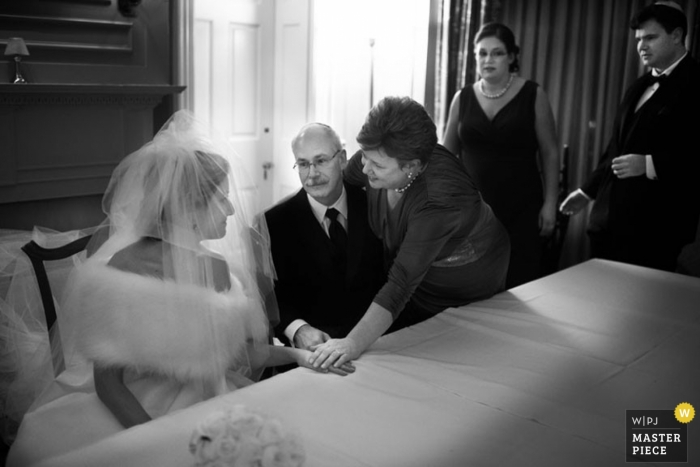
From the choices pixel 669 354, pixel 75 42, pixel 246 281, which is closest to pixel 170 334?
pixel 246 281

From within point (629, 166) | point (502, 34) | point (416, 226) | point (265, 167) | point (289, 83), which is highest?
point (502, 34)

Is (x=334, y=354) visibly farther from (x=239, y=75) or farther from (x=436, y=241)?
(x=239, y=75)

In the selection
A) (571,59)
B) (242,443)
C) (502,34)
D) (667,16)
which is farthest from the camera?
(571,59)

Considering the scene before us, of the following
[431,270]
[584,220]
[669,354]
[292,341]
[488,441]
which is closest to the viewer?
[488,441]

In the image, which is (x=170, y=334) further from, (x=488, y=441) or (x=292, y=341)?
(x=488, y=441)

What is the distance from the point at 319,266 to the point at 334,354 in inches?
24.0

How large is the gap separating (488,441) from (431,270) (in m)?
0.96

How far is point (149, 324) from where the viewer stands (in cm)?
168

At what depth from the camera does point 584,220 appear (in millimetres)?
4527

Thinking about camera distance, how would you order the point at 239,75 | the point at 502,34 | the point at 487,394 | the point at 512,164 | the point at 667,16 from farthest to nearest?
the point at 239,75 < the point at 512,164 < the point at 502,34 < the point at 667,16 < the point at 487,394

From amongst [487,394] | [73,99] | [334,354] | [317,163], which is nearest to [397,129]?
[317,163]

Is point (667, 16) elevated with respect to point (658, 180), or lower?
elevated

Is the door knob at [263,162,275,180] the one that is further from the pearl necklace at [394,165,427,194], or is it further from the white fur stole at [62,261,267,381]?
the white fur stole at [62,261,267,381]

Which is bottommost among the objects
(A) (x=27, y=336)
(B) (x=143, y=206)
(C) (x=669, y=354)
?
(A) (x=27, y=336)
